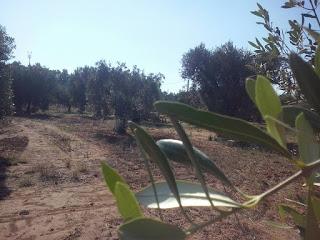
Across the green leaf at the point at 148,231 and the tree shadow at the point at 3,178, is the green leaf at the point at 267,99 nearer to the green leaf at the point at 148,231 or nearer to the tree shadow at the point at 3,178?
the green leaf at the point at 148,231

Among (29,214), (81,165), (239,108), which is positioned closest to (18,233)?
(29,214)

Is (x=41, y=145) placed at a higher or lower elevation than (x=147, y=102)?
lower

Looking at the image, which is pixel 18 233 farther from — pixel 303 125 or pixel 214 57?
pixel 214 57

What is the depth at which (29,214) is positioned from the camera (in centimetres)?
742

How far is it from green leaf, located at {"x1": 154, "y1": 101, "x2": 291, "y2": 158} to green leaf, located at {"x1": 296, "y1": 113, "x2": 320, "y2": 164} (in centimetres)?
4

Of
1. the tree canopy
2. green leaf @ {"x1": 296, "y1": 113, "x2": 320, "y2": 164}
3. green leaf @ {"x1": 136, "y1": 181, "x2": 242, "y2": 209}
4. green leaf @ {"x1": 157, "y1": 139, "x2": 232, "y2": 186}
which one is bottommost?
green leaf @ {"x1": 136, "y1": 181, "x2": 242, "y2": 209}

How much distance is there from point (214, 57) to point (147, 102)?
547cm

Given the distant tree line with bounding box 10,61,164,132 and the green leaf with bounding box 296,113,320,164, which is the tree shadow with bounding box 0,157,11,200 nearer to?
the distant tree line with bounding box 10,61,164,132

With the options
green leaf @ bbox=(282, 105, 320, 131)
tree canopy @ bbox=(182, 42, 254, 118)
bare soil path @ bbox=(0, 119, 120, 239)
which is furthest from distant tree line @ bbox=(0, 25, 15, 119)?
green leaf @ bbox=(282, 105, 320, 131)

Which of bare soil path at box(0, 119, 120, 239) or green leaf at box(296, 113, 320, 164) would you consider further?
bare soil path at box(0, 119, 120, 239)

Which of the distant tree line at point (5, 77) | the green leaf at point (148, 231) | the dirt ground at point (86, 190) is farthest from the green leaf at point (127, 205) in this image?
the distant tree line at point (5, 77)

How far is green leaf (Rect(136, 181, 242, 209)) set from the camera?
0.42 meters

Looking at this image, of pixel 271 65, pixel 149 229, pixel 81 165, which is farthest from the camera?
pixel 81 165

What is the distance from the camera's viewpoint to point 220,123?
0.42 m
